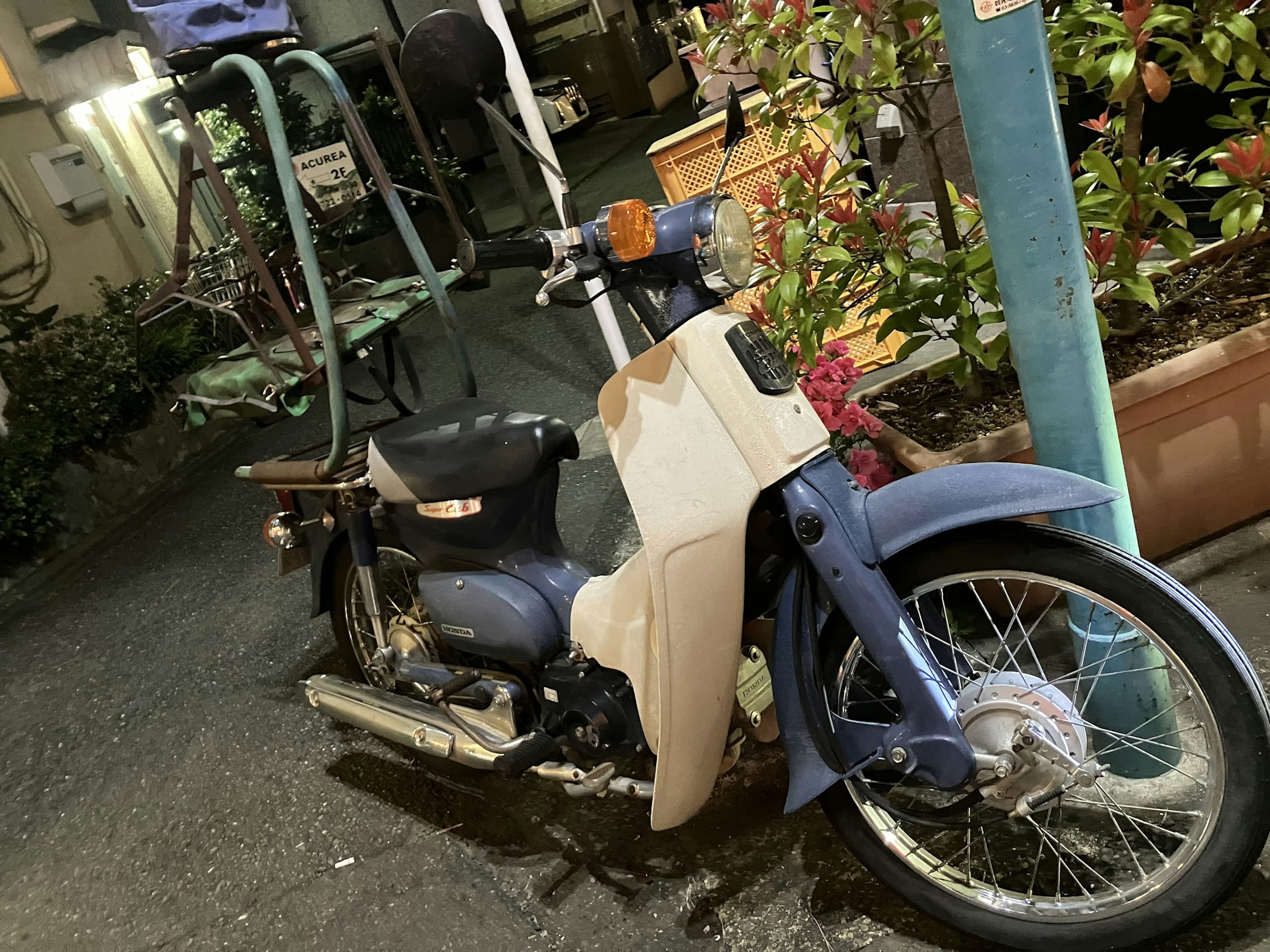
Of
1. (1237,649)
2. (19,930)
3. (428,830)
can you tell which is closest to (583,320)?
(428,830)

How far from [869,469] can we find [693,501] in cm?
97

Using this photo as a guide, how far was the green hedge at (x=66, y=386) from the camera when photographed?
5648mm

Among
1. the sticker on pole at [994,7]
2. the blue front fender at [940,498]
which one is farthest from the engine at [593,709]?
the sticker on pole at [994,7]

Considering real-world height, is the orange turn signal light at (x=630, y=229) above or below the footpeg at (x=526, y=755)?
above

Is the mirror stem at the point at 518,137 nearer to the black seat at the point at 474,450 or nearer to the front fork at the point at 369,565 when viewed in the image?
the black seat at the point at 474,450

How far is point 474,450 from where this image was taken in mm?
2154

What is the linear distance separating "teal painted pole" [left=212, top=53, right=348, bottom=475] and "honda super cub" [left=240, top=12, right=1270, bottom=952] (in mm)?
377

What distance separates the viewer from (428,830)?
253 centimetres

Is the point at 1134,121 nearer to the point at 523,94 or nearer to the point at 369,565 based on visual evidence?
the point at 523,94

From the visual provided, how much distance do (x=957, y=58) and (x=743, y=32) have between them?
1.05m

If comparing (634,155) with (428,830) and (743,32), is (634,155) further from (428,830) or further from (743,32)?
(428,830)

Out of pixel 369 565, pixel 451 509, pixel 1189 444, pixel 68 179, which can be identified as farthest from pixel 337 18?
pixel 1189 444

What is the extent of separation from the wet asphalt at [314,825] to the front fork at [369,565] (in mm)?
473

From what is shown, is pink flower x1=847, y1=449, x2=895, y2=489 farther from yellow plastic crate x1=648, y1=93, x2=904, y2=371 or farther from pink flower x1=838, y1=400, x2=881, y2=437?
yellow plastic crate x1=648, y1=93, x2=904, y2=371
